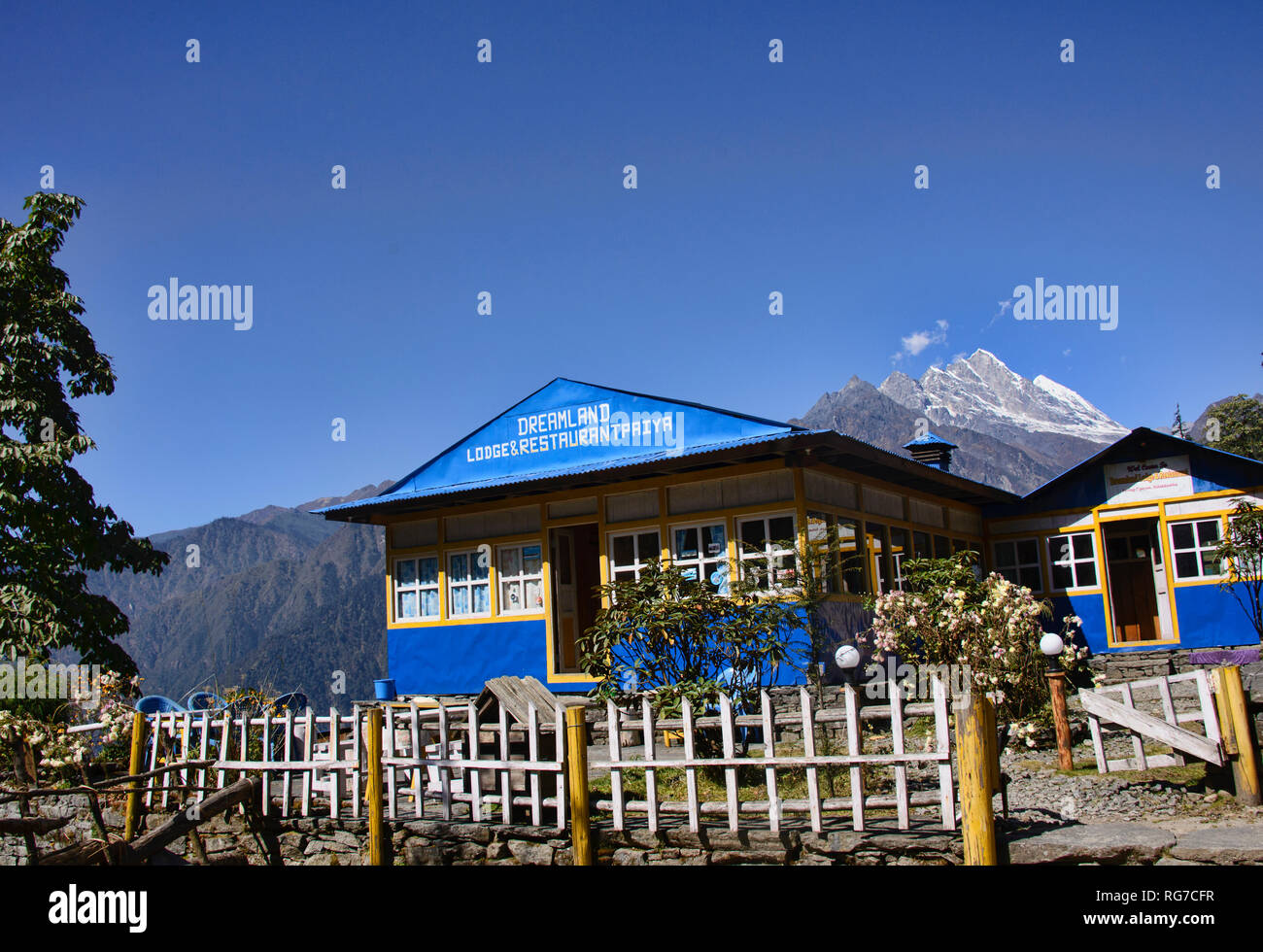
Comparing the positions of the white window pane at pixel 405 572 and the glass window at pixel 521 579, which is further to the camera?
the white window pane at pixel 405 572

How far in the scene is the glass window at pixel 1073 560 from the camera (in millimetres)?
19234

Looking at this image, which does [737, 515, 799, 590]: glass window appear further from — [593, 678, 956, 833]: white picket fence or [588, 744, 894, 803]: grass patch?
[593, 678, 956, 833]: white picket fence

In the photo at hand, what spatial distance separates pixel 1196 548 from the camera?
17812 mm

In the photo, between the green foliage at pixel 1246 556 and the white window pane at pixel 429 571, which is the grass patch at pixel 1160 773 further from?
the white window pane at pixel 429 571

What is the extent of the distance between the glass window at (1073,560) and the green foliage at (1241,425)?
1873cm

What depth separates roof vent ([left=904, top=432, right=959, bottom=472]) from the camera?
798 inches

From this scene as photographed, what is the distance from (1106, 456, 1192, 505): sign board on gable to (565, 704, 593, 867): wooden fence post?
15229 millimetres

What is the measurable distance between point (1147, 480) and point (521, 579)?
464 inches

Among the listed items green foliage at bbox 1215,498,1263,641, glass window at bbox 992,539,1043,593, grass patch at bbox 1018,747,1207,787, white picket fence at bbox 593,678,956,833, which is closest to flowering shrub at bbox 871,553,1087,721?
grass patch at bbox 1018,747,1207,787

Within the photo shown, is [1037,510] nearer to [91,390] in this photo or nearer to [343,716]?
[343,716]

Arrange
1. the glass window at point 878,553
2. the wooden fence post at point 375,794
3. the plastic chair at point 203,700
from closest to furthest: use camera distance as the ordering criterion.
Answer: the wooden fence post at point 375,794 < the plastic chair at point 203,700 < the glass window at point 878,553

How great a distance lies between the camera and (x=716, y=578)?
43.8ft

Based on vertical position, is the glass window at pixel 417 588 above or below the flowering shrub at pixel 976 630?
above

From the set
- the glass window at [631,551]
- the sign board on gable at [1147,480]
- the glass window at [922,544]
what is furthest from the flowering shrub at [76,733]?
the sign board on gable at [1147,480]
